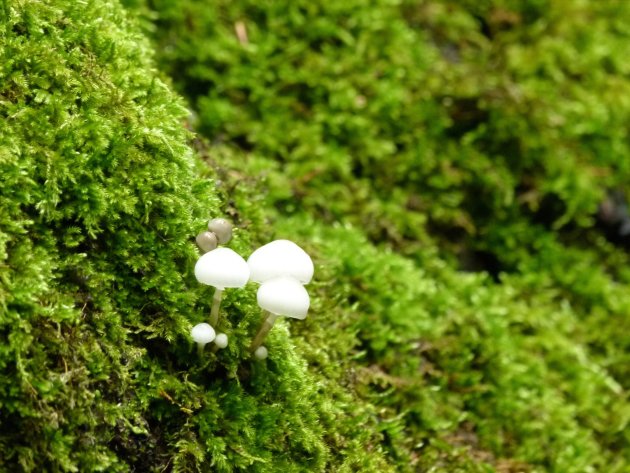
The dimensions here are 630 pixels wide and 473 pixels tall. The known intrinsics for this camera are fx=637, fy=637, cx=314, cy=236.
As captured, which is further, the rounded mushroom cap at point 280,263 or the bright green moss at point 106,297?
the rounded mushroom cap at point 280,263

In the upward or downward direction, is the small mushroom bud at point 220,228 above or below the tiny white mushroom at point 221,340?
above

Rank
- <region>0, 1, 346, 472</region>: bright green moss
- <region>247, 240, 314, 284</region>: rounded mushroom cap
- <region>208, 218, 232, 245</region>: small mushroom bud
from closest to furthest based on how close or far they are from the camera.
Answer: <region>0, 1, 346, 472</region>: bright green moss < <region>247, 240, 314, 284</region>: rounded mushroom cap < <region>208, 218, 232, 245</region>: small mushroom bud

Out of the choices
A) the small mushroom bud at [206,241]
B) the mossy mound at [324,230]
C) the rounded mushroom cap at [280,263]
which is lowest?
the mossy mound at [324,230]

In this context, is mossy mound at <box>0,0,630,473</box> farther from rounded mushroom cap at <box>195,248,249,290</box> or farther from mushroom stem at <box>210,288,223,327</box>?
rounded mushroom cap at <box>195,248,249,290</box>

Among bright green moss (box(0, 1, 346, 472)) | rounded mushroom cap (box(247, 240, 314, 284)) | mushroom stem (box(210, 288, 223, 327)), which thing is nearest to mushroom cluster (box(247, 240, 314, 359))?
rounded mushroom cap (box(247, 240, 314, 284))

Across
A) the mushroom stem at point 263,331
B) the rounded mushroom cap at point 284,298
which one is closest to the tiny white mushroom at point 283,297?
the rounded mushroom cap at point 284,298

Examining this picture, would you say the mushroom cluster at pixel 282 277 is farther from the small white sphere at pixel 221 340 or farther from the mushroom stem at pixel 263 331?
the small white sphere at pixel 221 340
